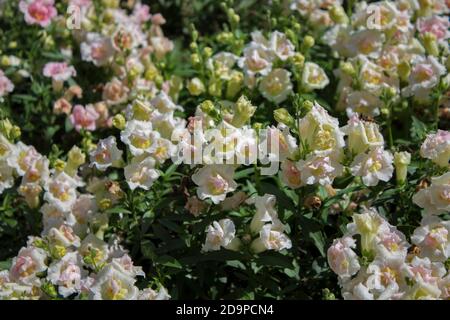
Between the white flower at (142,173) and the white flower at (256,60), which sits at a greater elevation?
the white flower at (256,60)

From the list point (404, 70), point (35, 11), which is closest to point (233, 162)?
point (404, 70)

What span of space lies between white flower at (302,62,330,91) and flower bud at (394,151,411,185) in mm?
900

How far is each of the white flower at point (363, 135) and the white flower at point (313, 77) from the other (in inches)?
35.7

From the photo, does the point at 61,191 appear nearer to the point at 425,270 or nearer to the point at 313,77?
the point at 313,77

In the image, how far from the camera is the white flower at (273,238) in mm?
3338

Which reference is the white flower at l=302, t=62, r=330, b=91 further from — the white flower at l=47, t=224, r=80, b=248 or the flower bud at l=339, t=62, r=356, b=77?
the white flower at l=47, t=224, r=80, b=248

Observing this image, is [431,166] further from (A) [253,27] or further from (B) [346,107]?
(A) [253,27]

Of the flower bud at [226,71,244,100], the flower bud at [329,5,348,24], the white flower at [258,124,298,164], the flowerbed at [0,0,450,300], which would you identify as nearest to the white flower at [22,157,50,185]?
the flowerbed at [0,0,450,300]

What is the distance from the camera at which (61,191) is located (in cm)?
385

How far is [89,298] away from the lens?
10.7 feet

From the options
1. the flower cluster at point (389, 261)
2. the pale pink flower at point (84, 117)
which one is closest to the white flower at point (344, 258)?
the flower cluster at point (389, 261)

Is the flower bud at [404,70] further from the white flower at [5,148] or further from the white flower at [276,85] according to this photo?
the white flower at [5,148]

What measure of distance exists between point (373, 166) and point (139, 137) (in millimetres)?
1056

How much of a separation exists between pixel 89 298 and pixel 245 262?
741 millimetres
